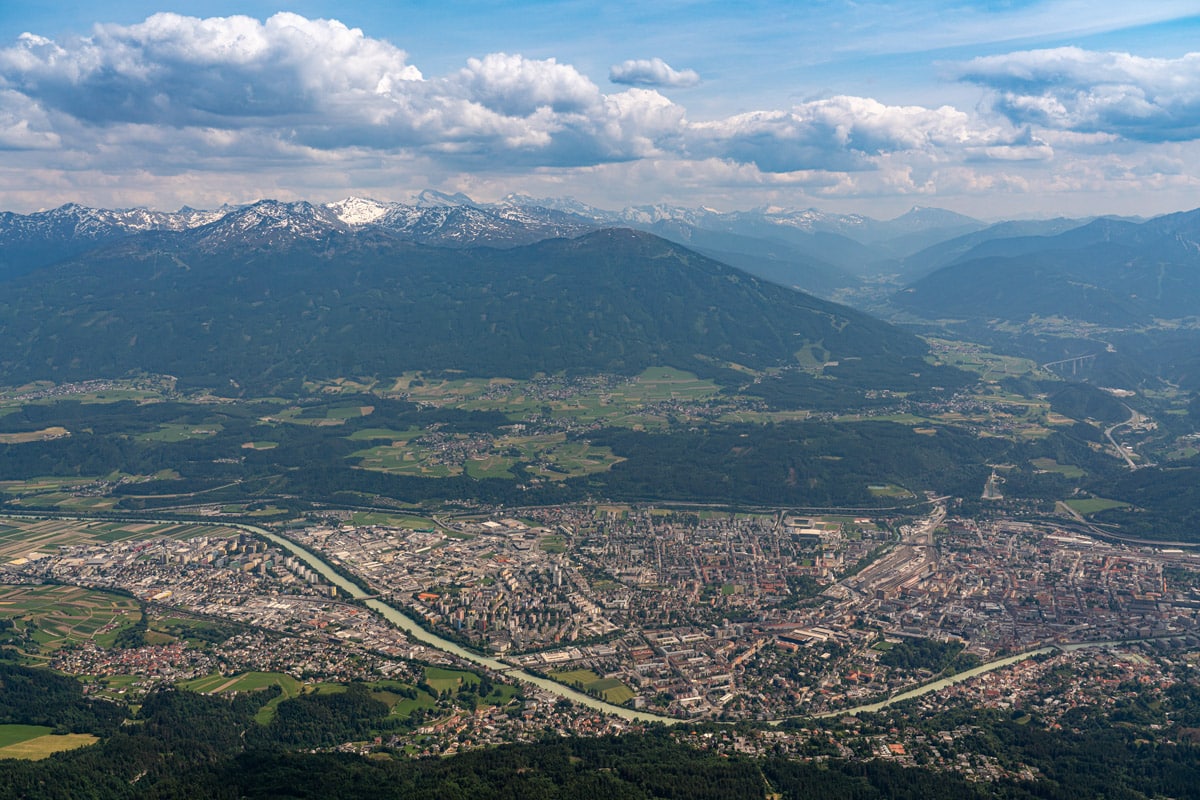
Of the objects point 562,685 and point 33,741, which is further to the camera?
point 562,685

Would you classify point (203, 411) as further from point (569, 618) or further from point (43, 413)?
point (569, 618)

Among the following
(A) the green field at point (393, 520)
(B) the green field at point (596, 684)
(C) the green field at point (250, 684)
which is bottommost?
(A) the green field at point (393, 520)

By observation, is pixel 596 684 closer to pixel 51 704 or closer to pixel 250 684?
pixel 250 684

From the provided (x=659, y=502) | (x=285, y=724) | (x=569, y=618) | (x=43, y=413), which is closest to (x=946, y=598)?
(x=569, y=618)

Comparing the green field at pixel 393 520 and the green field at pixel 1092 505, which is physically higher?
the green field at pixel 1092 505

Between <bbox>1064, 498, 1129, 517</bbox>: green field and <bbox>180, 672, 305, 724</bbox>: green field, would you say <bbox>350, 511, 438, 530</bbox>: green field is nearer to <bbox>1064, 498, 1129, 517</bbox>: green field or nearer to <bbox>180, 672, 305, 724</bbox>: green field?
<bbox>180, 672, 305, 724</bbox>: green field

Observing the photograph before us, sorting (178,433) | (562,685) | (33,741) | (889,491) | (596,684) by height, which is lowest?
(562,685)

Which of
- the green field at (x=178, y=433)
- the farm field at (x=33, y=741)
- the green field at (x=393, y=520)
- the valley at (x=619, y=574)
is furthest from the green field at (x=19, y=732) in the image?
the green field at (x=178, y=433)

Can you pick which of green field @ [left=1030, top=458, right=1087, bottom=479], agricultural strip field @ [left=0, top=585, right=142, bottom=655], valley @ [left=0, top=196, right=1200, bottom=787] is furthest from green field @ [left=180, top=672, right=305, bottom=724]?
green field @ [left=1030, top=458, right=1087, bottom=479]

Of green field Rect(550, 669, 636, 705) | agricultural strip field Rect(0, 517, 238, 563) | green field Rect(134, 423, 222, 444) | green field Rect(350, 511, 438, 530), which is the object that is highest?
green field Rect(134, 423, 222, 444)

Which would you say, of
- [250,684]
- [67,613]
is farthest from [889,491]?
[67,613]

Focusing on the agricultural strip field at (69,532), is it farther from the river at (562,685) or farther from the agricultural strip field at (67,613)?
the river at (562,685)

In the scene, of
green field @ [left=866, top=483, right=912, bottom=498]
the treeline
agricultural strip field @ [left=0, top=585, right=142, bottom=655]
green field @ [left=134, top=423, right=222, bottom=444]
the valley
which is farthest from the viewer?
green field @ [left=134, top=423, right=222, bottom=444]

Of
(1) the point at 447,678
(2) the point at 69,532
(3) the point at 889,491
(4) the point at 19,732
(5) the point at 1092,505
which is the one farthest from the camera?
(3) the point at 889,491
